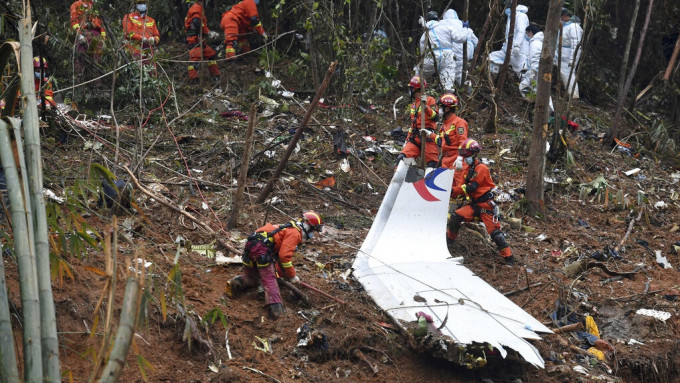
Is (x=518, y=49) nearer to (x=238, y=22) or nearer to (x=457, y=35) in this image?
(x=457, y=35)

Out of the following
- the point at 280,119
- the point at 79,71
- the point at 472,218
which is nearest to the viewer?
the point at 472,218

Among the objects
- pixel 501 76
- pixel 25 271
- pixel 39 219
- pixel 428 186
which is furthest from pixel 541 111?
pixel 25 271

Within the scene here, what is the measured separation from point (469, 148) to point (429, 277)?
1.77 metres

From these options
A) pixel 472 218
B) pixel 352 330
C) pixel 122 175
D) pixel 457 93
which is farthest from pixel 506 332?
pixel 457 93

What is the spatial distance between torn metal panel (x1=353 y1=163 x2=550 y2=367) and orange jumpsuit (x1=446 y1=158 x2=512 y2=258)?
1.07ft

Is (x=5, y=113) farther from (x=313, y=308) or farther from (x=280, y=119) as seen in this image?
(x=280, y=119)

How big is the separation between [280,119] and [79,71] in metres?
2.70

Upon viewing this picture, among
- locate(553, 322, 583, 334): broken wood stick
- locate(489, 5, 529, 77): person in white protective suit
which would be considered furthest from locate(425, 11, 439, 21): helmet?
locate(553, 322, 583, 334): broken wood stick

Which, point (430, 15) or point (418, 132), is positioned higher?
point (430, 15)

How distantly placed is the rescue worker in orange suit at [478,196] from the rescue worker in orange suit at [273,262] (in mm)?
2237

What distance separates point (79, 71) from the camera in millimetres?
9055

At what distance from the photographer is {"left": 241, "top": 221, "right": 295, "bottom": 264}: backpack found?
17.3ft

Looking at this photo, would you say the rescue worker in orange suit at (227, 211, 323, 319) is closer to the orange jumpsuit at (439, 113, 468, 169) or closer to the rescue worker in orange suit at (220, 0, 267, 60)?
the orange jumpsuit at (439, 113, 468, 169)

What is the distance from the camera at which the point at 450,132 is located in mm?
8023
